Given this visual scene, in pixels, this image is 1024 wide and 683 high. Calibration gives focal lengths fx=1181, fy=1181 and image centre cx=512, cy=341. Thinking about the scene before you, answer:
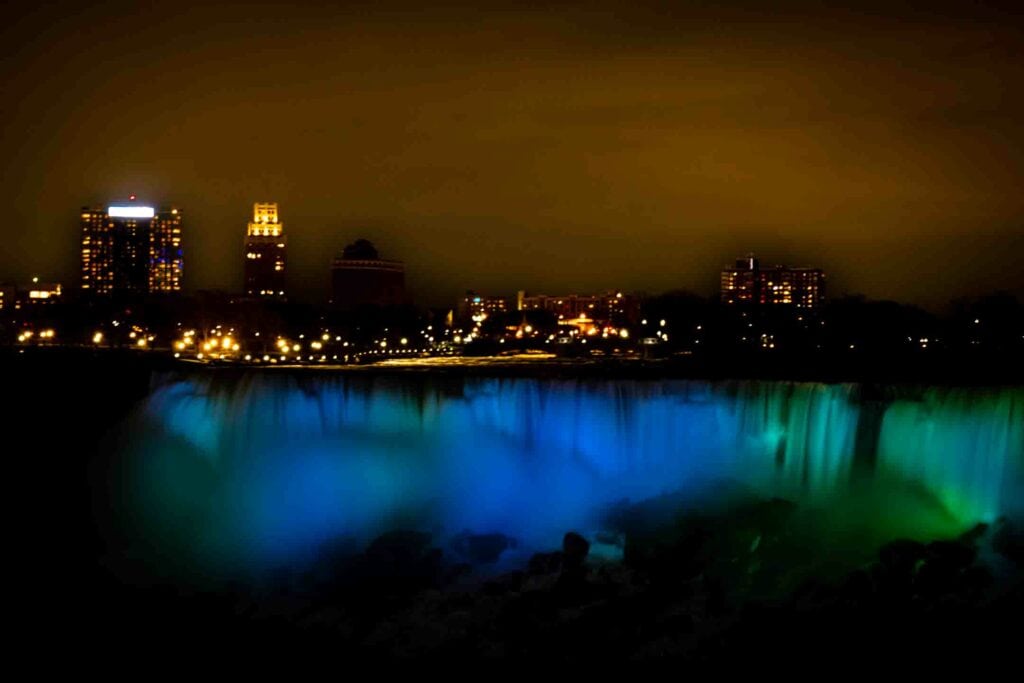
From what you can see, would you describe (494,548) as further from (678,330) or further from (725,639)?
(678,330)

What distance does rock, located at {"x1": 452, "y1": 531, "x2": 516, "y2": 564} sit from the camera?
25.4 m

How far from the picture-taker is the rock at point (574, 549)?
79.3 feet

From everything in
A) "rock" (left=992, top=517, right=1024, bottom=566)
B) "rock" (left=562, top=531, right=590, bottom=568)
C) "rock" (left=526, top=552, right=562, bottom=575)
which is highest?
"rock" (left=992, top=517, right=1024, bottom=566)

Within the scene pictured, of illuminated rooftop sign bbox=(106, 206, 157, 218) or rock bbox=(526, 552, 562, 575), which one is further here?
illuminated rooftop sign bbox=(106, 206, 157, 218)

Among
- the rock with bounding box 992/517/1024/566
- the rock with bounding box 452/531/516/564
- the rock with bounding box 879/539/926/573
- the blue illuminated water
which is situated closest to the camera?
the rock with bounding box 879/539/926/573

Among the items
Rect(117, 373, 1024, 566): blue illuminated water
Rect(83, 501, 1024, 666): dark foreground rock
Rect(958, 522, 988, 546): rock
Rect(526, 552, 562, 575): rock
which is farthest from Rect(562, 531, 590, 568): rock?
Rect(958, 522, 988, 546): rock

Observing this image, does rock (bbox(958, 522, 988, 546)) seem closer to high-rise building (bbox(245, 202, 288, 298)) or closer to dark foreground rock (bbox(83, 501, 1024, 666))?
dark foreground rock (bbox(83, 501, 1024, 666))

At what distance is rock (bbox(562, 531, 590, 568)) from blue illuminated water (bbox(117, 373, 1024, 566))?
1318 mm

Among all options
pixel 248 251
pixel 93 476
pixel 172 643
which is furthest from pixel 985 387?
pixel 248 251

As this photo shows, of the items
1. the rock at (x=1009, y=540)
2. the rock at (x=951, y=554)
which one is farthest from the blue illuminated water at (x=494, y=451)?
the rock at (x=951, y=554)

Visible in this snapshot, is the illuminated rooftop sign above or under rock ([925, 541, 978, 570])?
above

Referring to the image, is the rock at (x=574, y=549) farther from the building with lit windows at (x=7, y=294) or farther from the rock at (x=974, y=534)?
the building with lit windows at (x=7, y=294)

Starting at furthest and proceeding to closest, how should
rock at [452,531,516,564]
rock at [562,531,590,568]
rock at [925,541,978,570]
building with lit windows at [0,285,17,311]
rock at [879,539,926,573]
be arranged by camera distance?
building with lit windows at [0,285,17,311]
rock at [452,531,516,564]
rock at [562,531,590,568]
rock at [879,539,926,573]
rock at [925,541,978,570]

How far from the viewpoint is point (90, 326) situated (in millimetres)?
107875
